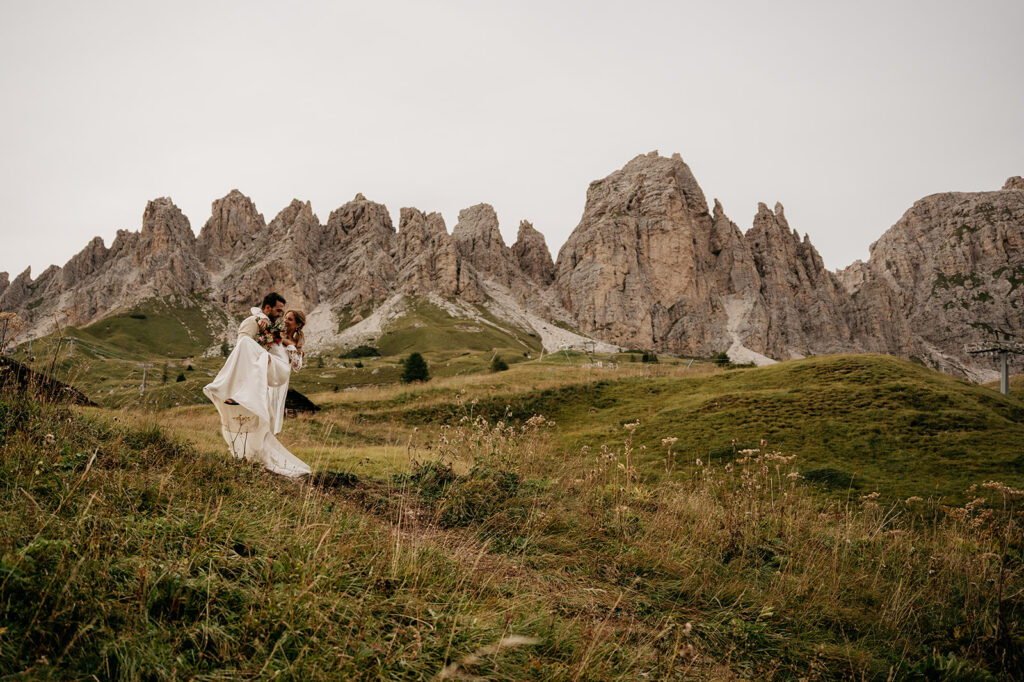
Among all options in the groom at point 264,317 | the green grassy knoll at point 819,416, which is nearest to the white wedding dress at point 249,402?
the groom at point 264,317

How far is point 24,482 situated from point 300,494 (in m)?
2.20

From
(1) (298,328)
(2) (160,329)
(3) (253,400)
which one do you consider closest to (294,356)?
(1) (298,328)

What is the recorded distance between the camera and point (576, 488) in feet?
23.9

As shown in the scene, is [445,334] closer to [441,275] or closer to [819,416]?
[441,275]

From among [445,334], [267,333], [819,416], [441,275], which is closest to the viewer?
[267,333]

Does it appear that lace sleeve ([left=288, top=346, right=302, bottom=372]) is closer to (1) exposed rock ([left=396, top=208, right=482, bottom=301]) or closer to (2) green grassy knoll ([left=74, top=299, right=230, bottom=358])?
(2) green grassy knoll ([left=74, top=299, right=230, bottom=358])

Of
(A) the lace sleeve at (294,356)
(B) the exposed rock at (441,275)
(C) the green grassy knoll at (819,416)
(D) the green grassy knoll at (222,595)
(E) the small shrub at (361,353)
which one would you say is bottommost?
(E) the small shrub at (361,353)

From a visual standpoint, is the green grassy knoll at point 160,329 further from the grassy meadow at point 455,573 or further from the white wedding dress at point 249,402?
the grassy meadow at point 455,573

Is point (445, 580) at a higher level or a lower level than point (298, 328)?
lower

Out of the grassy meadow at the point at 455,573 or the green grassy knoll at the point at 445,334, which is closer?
the grassy meadow at the point at 455,573

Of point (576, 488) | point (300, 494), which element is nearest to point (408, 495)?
point (300, 494)

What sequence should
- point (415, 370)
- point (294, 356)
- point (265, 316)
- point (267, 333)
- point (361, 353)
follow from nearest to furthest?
point (267, 333) → point (265, 316) → point (294, 356) → point (415, 370) → point (361, 353)

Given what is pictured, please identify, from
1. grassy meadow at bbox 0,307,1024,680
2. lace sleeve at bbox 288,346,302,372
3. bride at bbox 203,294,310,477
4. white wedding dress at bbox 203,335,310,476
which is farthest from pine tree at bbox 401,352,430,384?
white wedding dress at bbox 203,335,310,476

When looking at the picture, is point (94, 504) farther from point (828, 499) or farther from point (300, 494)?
point (828, 499)
